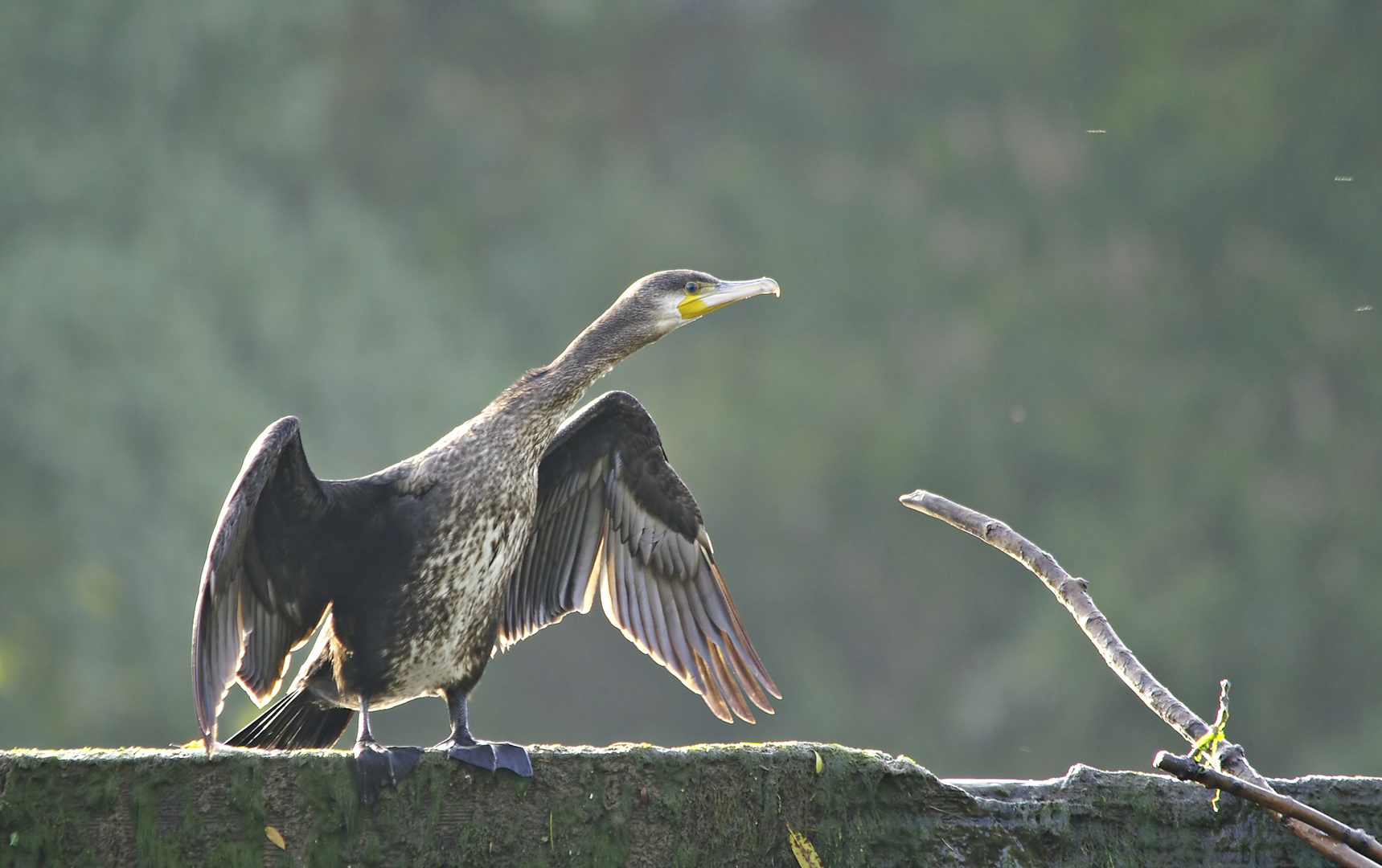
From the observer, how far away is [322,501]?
9.14 feet

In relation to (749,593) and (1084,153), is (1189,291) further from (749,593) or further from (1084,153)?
(749,593)

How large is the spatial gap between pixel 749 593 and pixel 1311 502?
17.1 ft

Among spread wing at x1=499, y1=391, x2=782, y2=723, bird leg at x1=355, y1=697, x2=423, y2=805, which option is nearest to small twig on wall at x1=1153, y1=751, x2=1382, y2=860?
bird leg at x1=355, y1=697, x2=423, y2=805

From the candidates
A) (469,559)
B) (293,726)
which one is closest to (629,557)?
(469,559)

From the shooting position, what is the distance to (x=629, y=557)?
139 inches

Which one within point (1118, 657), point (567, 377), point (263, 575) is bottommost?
point (263, 575)

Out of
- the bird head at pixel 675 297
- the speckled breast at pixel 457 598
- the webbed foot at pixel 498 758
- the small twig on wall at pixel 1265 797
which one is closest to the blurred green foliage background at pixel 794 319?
the bird head at pixel 675 297

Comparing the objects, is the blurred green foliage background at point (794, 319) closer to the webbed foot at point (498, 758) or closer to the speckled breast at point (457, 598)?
the speckled breast at point (457, 598)

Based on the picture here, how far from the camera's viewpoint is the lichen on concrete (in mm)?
1761

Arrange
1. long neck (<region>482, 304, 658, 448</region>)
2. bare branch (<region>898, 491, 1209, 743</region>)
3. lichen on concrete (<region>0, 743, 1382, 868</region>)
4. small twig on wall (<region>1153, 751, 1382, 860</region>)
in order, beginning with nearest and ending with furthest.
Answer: small twig on wall (<region>1153, 751, 1382, 860</region>) → lichen on concrete (<region>0, 743, 1382, 868</region>) → bare branch (<region>898, 491, 1209, 743</region>) → long neck (<region>482, 304, 658, 448</region>)

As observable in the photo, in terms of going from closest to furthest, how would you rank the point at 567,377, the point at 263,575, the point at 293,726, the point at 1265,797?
the point at 1265,797
the point at 263,575
the point at 293,726
the point at 567,377

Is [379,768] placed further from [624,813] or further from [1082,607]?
[1082,607]

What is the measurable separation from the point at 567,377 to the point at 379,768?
1441mm

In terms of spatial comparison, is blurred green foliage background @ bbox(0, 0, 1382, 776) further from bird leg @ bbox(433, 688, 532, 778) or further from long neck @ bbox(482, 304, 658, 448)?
bird leg @ bbox(433, 688, 532, 778)
